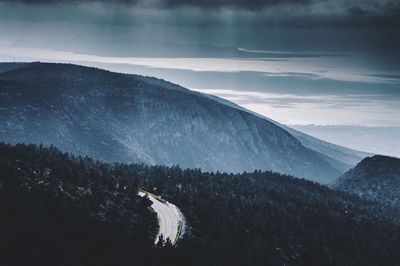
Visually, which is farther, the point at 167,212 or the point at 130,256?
the point at 167,212

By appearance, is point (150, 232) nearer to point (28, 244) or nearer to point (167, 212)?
point (167, 212)

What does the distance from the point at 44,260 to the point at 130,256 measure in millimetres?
20140

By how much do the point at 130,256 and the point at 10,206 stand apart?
87.1 ft

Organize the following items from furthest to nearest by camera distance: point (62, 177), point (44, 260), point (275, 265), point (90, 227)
→ point (275, 265) → point (62, 177) → point (90, 227) → point (44, 260)

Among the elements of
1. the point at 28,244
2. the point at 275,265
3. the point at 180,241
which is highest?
the point at 28,244

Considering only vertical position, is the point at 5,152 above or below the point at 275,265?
above

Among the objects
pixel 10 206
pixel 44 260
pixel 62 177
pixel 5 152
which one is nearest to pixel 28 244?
pixel 44 260

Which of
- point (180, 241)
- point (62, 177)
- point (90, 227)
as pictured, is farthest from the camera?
point (62, 177)

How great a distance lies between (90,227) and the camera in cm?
12600

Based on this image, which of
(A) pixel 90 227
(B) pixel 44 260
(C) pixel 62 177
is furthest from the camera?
(C) pixel 62 177

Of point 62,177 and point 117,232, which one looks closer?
point 117,232

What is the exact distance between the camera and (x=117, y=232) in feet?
422

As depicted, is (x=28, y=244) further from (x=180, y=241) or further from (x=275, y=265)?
(x=275, y=265)

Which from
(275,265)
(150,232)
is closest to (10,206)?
(150,232)
